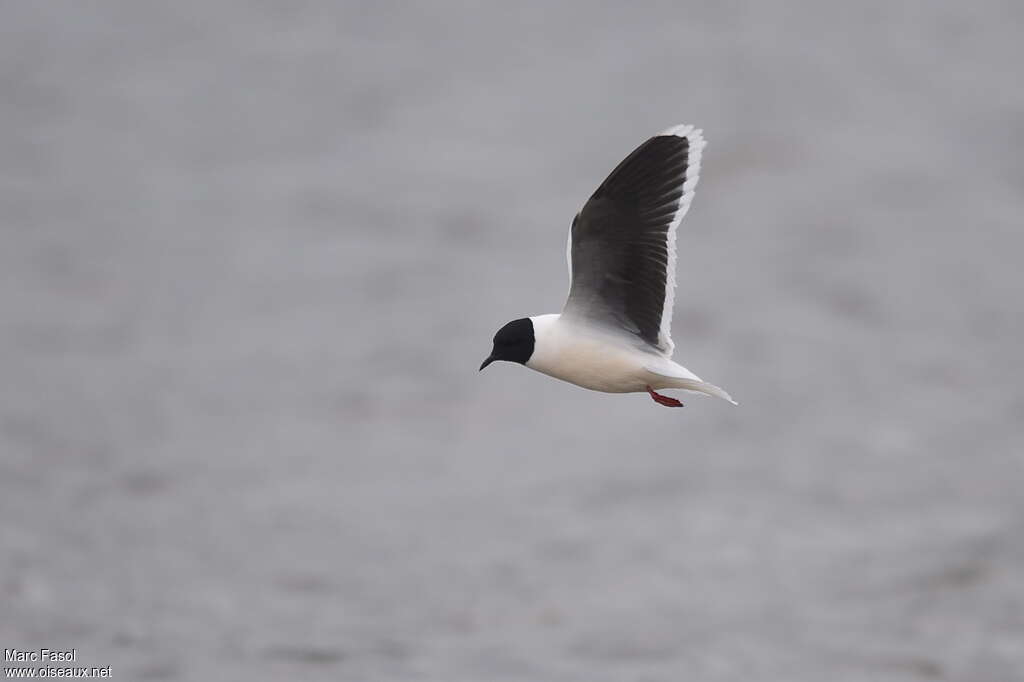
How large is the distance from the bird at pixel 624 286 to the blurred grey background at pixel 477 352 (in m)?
26.6

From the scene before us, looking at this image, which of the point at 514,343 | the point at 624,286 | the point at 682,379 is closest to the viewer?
the point at 682,379

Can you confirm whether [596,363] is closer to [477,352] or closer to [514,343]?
[514,343]

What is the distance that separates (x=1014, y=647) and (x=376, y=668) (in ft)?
50.2

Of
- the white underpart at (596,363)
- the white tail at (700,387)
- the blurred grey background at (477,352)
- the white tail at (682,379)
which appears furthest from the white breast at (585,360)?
the blurred grey background at (477,352)

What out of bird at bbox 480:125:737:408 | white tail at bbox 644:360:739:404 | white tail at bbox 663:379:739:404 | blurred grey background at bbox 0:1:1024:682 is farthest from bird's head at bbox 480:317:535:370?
blurred grey background at bbox 0:1:1024:682

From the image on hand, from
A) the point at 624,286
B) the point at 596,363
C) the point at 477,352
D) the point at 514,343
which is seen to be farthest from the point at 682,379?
the point at 477,352

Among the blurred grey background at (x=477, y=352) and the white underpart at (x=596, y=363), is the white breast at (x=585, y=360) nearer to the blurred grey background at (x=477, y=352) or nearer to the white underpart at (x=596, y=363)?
the white underpart at (x=596, y=363)

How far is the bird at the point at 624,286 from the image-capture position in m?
10.8

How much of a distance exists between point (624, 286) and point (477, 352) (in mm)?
35578

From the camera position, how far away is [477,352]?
46.6 metres

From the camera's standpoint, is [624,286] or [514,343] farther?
[624,286]

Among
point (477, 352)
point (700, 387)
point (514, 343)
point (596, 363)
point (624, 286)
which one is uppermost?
point (477, 352)

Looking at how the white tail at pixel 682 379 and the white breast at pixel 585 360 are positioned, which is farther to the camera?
the white breast at pixel 585 360

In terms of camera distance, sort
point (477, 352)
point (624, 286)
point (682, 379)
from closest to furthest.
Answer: point (682, 379), point (624, 286), point (477, 352)
